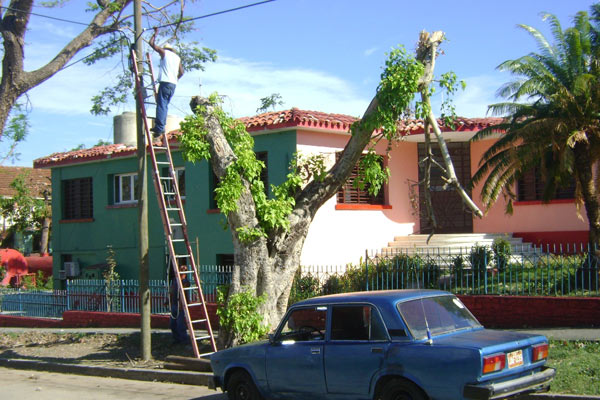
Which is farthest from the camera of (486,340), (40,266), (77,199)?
(40,266)

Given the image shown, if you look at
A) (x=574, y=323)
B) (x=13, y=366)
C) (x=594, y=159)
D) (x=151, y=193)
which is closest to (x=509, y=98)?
(x=594, y=159)

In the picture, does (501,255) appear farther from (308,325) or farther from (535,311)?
(308,325)

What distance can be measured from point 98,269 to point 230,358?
12.9 m

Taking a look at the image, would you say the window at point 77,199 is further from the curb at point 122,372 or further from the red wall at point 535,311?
the red wall at point 535,311

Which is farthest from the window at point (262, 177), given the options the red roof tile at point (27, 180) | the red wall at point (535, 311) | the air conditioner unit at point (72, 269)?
the red roof tile at point (27, 180)

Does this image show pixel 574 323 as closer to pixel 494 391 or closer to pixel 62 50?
pixel 494 391

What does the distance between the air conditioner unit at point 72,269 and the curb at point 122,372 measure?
7.88m

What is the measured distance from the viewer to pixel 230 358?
8492mm

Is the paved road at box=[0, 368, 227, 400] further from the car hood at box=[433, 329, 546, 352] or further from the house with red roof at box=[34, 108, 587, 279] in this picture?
the house with red roof at box=[34, 108, 587, 279]

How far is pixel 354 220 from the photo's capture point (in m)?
17.4

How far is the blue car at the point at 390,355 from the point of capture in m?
6.45

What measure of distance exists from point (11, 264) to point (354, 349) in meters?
23.3

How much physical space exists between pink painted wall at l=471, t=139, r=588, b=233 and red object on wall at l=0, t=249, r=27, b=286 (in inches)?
717

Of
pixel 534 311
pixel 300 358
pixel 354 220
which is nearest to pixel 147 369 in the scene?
pixel 300 358
